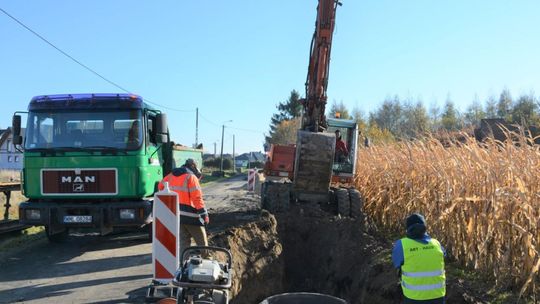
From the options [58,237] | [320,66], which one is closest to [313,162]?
[320,66]

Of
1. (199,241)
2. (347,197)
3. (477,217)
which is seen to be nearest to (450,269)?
(477,217)

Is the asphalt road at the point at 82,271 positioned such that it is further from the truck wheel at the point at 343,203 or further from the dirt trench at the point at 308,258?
the truck wheel at the point at 343,203

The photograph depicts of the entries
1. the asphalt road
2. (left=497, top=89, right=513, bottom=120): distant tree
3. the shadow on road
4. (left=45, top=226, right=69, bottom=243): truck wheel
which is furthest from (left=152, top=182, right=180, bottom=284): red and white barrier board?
(left=497, top=89, right=513, bottom=120): distant tree

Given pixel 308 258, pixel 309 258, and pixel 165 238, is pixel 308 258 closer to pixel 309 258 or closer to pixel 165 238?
pixel 309 258

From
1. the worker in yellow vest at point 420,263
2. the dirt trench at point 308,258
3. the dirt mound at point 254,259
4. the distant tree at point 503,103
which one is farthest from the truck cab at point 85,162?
the distant tree at point 503,103

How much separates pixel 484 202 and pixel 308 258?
13.2 feet

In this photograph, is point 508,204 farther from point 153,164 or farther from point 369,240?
point 153,164

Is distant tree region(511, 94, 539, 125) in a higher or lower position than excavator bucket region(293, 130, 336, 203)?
higher

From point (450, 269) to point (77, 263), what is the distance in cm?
625

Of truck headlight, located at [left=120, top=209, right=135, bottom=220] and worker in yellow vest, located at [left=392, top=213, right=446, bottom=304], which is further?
truck headlight, located at [left=120, top=209, right=135, bottom=220]

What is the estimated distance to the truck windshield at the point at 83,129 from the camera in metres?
8.81

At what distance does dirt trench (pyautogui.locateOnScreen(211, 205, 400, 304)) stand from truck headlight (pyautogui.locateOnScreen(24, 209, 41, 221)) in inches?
129

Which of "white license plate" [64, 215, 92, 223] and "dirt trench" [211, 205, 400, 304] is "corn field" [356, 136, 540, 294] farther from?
"white license plate" [64, 215, 92, 223]

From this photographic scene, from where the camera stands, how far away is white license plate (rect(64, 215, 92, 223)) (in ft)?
28.1
